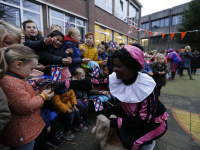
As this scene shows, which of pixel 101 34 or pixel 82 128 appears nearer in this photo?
pixel 82 128

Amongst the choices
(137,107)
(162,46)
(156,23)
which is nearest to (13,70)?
(137,107)

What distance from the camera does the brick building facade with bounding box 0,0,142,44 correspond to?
5.25 meters

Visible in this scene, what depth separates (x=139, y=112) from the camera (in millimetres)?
1356

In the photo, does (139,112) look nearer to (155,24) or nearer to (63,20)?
(63,20)

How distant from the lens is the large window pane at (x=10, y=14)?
481 cm

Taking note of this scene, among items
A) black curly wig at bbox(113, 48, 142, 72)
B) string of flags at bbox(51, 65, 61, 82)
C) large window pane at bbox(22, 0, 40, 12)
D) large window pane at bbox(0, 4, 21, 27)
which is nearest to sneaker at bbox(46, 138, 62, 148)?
string of flags at bbox(51, 65, 61, 82)

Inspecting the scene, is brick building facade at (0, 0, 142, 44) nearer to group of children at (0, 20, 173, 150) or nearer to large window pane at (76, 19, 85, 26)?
large window pane at (76, 19, 85, 26)

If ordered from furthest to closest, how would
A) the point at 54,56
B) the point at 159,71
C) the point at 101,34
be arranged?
the point at 101,34
the point at 159,71
the point at 54,56

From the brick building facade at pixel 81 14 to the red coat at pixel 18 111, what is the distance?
213 inches

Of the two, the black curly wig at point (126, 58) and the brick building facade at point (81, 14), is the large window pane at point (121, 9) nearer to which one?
the brick building facade at point (81, 14)

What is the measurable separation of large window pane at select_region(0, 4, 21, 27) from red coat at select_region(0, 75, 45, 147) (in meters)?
5.35

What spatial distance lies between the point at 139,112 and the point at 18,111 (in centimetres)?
127

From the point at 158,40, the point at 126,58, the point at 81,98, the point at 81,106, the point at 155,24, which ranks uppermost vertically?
the point at 155,24

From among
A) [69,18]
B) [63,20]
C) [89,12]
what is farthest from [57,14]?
[89,12]
